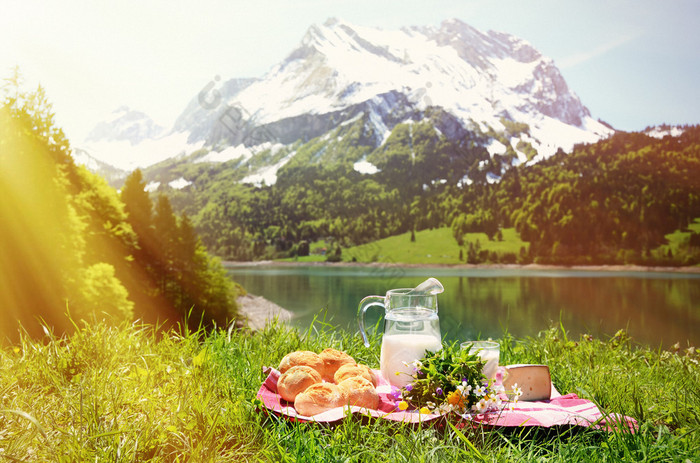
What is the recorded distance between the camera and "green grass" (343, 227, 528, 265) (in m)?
120

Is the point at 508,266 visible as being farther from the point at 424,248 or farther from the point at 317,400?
the point at 317,400

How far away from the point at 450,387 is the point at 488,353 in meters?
0.47

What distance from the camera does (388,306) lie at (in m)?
4.40

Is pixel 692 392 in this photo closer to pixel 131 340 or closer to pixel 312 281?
pixel 131 340

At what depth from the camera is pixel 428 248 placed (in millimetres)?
129125

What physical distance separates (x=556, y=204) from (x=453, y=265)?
3102 centimetres

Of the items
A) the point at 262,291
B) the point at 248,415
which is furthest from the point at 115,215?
the point at 262,291

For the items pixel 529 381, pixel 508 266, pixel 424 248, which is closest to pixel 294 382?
pixel 529 381

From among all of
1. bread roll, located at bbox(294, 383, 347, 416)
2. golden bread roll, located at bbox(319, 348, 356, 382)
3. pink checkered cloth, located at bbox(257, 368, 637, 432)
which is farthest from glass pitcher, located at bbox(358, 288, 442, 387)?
bread roll, located at bbox(294, 383, 347, 416)

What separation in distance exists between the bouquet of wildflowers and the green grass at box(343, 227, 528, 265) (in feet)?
373

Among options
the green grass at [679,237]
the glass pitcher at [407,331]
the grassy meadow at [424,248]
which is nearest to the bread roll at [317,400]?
the glass pitcher at [407,331]

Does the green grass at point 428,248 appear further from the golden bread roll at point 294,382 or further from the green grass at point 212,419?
the golden bread roll at point 294,382

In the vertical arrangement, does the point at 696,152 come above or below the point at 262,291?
above

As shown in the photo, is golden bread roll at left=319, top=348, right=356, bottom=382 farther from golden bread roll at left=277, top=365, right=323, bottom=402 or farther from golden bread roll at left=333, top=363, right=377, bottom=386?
golden bread roll at left=277, top=365, right=323, bottom=402
